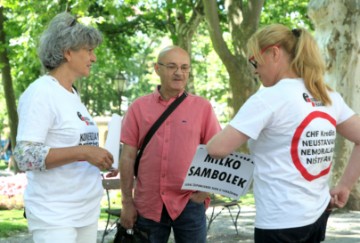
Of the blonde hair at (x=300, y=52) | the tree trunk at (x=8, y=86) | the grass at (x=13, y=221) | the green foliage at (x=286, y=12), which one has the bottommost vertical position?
the grass at (x=13, y=221)

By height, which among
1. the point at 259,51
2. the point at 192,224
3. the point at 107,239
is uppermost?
the point at 259,51

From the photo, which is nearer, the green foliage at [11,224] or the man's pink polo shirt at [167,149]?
the man's pink polo shirt at [167,149]

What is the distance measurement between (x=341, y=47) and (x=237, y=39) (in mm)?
5023

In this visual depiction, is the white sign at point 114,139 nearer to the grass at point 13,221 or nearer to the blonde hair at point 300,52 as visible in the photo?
the blonde hair at point 300,52

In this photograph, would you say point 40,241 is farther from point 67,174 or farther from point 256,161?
point 256,161

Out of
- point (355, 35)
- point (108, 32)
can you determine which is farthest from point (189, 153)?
point (108, 32)

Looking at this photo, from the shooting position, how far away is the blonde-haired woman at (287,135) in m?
3.43

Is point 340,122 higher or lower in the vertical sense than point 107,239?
higher

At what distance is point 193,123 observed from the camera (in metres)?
4.97

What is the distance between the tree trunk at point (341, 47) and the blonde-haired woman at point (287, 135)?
8915 millimetres

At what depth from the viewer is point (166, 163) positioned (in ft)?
16.2

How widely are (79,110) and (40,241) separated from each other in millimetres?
750

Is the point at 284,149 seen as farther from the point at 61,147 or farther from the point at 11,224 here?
the point at 11,224

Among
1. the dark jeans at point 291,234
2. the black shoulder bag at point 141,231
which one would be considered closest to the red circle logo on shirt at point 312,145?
the dark jeans at point 291,234
